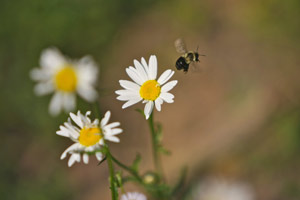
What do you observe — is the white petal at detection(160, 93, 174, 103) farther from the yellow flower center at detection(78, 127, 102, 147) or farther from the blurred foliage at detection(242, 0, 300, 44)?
the blurred foliage at detection(242, 0, 300, 44)

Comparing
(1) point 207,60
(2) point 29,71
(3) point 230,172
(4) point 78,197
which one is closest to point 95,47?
(2) point 29,71

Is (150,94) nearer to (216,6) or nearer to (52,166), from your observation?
(52,166)

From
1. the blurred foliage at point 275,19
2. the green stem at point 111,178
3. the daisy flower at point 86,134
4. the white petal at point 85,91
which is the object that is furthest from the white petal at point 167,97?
the blurred foliage at point 275,19

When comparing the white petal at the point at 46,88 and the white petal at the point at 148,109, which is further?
the white petal at the point at 46,88

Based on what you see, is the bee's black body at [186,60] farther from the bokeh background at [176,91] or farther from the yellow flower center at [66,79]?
the yellow flower center at [66,79]

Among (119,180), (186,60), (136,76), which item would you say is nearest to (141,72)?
(136,76)

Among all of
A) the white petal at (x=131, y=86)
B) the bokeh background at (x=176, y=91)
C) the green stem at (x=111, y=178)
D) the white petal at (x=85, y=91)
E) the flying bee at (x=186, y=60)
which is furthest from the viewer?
the white petal at (x=85, y=91)

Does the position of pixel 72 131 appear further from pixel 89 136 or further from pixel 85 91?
pixel 85 91
